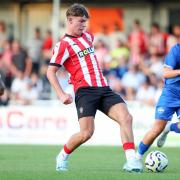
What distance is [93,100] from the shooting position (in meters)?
10.5

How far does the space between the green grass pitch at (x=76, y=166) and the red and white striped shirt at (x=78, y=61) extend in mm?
1279

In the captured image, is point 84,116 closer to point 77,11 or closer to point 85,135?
point 85,135

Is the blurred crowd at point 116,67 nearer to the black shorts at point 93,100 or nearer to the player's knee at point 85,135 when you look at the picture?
the black shorts at point 93,100

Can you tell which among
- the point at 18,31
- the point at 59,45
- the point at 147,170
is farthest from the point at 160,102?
the point at 18,31

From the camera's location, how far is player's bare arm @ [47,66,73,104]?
10.1 meters

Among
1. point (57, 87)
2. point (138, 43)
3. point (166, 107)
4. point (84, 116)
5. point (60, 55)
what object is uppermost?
point (60, 55)

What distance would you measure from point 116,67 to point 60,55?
1283cm

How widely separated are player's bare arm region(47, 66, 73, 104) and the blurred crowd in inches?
457

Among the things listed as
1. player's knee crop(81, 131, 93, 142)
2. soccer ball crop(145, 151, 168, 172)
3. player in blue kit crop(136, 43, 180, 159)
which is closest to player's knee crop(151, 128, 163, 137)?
player in blue kit crop(136, 43, 180, 159)

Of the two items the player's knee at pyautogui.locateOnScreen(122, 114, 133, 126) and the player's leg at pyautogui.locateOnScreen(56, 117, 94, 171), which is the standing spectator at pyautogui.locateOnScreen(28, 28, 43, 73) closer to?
the player's leg at pyautogui.locateOnScreen(56, 117, 94, 171)

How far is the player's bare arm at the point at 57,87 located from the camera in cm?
1009

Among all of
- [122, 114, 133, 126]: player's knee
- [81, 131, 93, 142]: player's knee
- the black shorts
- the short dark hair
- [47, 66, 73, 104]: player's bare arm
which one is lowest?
[81, 131, 93, 142]: player's knee

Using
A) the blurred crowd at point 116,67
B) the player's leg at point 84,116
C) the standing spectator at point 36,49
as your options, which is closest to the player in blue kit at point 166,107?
the player's leg at point 84,116

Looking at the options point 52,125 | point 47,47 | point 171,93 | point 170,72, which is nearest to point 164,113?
point 171,93
